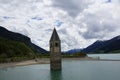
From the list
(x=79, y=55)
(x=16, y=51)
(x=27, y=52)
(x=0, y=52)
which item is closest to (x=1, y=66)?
(x=0, y=52)

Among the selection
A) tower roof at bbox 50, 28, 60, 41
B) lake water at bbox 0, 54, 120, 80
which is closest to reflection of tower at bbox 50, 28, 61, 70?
tower roof at bbox 50, 28, 60, 41

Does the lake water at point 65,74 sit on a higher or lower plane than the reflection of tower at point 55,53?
lower

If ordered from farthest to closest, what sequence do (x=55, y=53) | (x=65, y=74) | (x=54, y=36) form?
1. (x=54, y=36)
2. (x=55, y=53)
3. (x=65, y=74)

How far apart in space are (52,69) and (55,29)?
463 inches

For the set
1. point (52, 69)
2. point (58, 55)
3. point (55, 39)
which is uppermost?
point (55, 39)

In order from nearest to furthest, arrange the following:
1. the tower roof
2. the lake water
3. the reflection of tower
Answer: the lake water → the reflection of tower → the tower roof

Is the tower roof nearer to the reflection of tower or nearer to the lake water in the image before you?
the reflection of tower

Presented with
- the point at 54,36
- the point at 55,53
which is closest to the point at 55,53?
the point at 55,53

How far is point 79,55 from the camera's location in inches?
5881

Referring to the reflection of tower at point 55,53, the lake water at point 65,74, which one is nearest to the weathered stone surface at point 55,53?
the reflection of tower at point 55,53

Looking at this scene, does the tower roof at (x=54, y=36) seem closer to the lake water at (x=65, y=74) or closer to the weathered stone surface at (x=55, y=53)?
the weathered stone surface at (x=55, y=53)

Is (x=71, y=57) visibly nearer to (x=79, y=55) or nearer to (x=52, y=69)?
(x=79, y=55)

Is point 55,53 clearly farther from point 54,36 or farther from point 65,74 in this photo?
point 65,74

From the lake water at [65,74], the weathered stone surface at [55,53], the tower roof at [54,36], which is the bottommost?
the lake water at [65,74]
